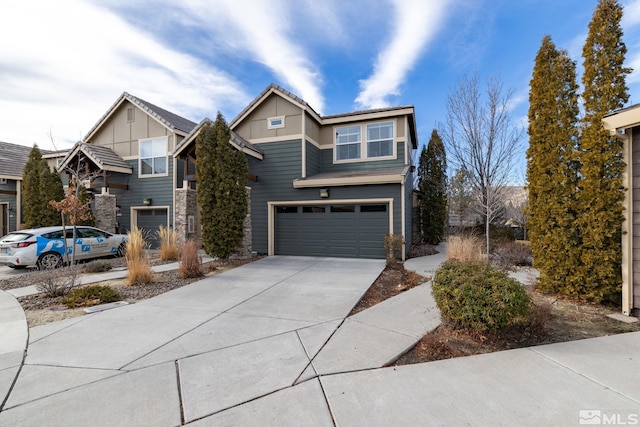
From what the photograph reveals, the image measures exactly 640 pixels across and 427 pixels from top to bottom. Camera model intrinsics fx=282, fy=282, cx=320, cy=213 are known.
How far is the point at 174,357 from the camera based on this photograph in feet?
10.8

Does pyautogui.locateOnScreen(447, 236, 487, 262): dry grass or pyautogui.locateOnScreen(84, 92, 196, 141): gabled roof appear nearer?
pyautogui.locateOnScreen(447, 236, 487, 262): dry grass

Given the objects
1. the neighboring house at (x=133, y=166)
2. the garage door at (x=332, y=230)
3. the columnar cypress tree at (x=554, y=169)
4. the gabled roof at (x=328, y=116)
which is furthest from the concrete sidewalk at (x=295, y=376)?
the neighboring house at (x=133, y=166)

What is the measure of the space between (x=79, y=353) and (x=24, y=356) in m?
0.63

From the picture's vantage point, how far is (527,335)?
12.0ft

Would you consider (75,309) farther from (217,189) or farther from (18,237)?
(18,237)

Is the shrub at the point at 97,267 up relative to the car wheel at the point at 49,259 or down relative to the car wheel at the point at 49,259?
down

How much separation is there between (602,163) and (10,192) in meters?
25.3

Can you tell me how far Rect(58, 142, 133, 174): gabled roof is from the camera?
13437 mm

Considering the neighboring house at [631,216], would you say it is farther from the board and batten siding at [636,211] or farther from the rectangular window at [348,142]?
the rectangular window at [348,142]

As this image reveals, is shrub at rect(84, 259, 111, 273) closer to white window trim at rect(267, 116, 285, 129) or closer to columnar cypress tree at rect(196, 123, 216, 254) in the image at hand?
columnar cypress tree at rect(196, 123, 216, 254)

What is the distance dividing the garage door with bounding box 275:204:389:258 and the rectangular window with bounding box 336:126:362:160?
295cm

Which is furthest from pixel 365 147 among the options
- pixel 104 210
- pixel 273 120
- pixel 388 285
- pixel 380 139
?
pixel 104 210

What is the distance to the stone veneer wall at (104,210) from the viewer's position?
44.9 feet

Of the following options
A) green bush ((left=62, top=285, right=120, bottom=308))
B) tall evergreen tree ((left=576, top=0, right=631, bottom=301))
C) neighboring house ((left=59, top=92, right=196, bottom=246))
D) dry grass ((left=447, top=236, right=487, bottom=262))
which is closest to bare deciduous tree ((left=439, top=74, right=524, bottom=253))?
dry grass ((left=447, top=236, right=487, bottom=262))
